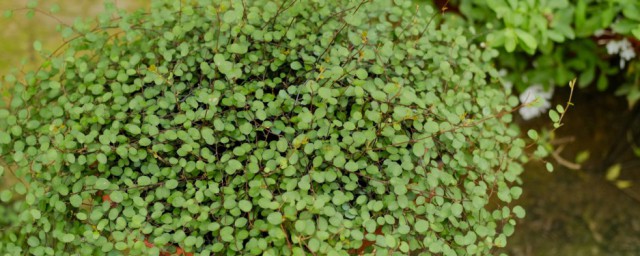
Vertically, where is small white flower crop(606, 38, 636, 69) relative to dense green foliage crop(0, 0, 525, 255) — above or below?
below

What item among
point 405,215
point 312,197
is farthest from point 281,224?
point 405,215

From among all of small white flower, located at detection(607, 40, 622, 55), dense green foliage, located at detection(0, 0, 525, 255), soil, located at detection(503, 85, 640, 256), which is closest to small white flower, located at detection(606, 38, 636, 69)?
small white flower, located at detection(607, 40, 622, 55)

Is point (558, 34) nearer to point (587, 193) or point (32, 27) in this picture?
point (587, 193)

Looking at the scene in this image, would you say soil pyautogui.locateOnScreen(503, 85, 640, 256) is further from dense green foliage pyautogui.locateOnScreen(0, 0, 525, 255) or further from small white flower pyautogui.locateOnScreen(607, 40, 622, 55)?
dense green foliage pyautogui.locateOnScreen(0, 0, 525, 255)

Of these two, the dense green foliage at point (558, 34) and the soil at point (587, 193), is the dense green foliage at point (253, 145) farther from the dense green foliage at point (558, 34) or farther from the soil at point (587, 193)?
the soil at point (587, 193)

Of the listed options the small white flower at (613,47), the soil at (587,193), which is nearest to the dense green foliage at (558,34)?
the small white flower at (613,47)

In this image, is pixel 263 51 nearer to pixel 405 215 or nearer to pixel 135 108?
pixel 135 108

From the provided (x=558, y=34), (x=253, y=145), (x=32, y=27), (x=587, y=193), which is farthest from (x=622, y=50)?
(x=32, y=27)
